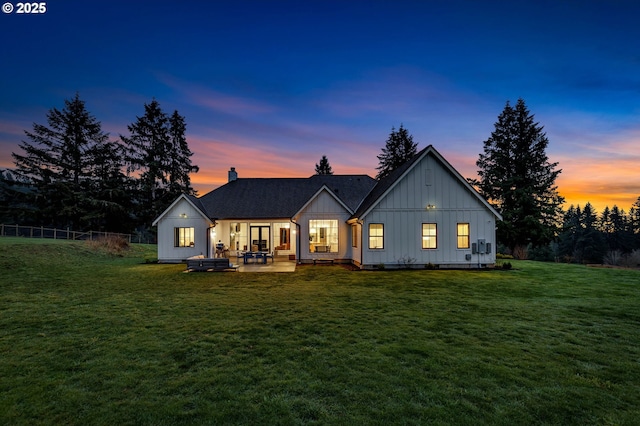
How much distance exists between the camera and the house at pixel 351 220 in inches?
635

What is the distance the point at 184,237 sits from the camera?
1956cm

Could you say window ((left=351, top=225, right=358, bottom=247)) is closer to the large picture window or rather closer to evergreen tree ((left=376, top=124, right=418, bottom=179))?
the large picture window

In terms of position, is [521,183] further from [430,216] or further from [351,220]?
[351,220]

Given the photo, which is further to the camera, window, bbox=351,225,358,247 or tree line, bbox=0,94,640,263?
tree line, bbox=0,94,640,263

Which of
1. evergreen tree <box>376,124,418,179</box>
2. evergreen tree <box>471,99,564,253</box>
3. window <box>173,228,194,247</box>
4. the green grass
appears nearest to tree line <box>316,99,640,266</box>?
evergreen tree <box>471,99,564,253</box>

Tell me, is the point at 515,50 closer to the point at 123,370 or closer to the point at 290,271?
the point at 290,271

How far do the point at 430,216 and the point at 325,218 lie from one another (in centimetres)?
662

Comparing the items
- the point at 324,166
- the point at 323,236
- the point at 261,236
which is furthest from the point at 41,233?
the point at 324,166

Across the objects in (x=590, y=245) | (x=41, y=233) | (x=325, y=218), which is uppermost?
(x=325, y=218)

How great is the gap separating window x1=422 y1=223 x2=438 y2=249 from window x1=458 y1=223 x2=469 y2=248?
142cm

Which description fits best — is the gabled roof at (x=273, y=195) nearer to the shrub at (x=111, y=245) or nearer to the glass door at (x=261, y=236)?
the glass door at (x=261, y=236)

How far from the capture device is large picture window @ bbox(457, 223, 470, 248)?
53.4 feet

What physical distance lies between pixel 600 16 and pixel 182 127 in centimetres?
4447

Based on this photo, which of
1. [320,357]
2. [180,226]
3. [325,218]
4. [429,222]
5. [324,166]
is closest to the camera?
[320,357]
